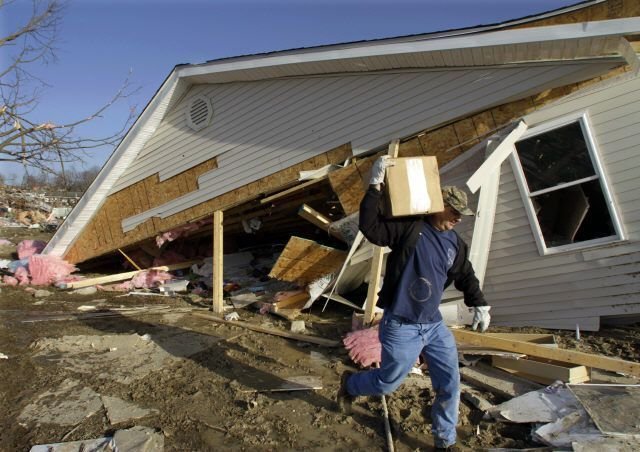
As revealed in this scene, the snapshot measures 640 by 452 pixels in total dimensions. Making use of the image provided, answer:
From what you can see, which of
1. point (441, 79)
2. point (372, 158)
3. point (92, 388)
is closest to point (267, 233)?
point (372, 158)

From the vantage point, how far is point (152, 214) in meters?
9.28

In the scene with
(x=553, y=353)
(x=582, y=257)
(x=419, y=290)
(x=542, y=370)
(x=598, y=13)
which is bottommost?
(x=542, y=370)

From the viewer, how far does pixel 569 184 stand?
19.8 ft

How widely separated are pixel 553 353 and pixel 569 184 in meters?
2.41

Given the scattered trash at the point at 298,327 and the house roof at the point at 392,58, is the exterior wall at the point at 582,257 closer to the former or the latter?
the house roof at the point at 392,58

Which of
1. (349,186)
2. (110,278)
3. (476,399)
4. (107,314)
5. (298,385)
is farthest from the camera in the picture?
(110,278)

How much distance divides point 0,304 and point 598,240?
31.6ft

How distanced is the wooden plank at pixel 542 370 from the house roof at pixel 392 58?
11.6 ft

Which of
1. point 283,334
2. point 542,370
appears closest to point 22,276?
point 283,334

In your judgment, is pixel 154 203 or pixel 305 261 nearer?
pixel 305 261

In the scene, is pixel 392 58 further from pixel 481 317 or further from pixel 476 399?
pixel 476 399

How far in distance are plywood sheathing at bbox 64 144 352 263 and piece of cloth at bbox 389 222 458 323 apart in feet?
13.3

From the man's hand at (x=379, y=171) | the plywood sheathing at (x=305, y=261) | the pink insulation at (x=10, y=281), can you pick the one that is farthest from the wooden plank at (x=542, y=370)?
the pink insulation at (x=10, y=281)

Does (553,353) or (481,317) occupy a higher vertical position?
(481,317)
